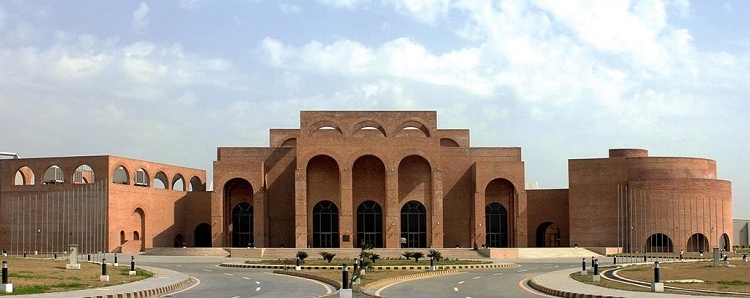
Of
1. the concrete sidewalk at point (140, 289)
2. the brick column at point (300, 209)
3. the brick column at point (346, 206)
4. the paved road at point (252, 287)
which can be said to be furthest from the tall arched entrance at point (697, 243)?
the concrete sidewalk at point (140, 289)

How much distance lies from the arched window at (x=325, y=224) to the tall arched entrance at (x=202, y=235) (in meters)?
10.0

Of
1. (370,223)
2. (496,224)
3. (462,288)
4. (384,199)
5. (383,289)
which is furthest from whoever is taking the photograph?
(496,224)

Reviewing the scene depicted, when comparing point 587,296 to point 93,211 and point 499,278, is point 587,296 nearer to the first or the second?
point 499,278

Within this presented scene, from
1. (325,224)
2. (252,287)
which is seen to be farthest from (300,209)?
(252,287)

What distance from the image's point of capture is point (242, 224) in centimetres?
7412

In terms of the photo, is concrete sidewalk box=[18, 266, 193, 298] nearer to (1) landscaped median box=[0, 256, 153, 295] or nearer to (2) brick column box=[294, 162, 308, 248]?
(1) landscaped median box=[0, 256, 153, 295]

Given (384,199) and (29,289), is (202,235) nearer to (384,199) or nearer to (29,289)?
(384,199)

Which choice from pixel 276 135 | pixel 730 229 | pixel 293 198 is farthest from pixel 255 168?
pixel 730 229

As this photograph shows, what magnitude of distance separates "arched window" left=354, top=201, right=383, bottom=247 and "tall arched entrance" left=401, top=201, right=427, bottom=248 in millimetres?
1701

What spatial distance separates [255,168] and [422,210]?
41.1 feet

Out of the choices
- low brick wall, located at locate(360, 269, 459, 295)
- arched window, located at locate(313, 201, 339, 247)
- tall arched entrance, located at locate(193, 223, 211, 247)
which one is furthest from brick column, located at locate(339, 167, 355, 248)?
low brick wall, located at locate(360, 269, 459, 295)

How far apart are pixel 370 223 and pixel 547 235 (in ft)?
45.0

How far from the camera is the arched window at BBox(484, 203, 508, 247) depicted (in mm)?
73375

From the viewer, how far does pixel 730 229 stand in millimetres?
70875
